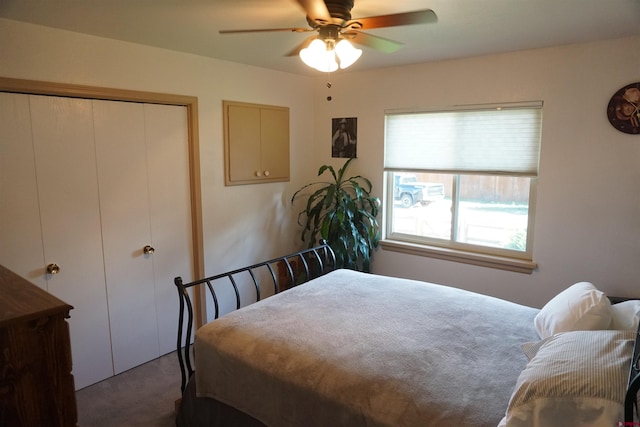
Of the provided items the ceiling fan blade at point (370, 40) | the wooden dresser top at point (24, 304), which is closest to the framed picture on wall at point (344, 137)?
the ceiling fan blade at point (370, 40)

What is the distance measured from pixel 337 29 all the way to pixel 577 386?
5.41 feet

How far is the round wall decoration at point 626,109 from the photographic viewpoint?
267cm

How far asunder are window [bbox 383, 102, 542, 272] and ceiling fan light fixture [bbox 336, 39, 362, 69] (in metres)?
1.57

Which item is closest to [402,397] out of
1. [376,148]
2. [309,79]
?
[376,148]

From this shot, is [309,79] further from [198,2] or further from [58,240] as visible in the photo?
[58,240]

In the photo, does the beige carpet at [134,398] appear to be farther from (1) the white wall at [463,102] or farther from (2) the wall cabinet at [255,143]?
(2) the wall cabinet at [255,143]

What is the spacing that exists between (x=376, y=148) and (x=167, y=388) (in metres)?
2.55

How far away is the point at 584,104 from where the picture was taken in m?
2.84

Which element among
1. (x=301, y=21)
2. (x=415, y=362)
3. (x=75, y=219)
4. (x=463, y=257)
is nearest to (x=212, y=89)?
(x=301, y=21)

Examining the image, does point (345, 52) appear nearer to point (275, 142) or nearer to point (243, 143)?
point (243, 143)

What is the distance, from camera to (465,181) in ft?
11.5

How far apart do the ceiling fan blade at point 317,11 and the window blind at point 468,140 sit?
1.84 m

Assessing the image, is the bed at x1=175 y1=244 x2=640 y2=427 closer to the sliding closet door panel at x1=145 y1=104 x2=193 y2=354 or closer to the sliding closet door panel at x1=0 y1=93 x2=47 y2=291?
the sliding closet door panel at x1=145 y1=104 x2=193 y2=354

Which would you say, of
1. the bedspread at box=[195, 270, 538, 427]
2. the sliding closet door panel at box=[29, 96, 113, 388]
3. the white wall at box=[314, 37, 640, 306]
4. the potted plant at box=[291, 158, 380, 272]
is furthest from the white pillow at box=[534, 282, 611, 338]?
the sliding closet door panel at box=[29, 96, 113, 388]
